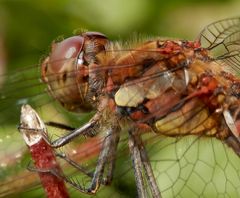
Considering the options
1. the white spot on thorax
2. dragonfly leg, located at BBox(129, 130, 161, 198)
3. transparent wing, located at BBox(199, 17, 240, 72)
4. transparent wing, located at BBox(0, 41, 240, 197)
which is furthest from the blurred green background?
Result: dragonfly leg, located at BBox(129, 130, 161, 198)

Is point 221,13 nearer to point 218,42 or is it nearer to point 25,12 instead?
point 25,12

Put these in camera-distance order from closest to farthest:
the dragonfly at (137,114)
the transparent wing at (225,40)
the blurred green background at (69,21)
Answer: the dragonfly at (137,114)
the transparent wing at (225,40)
the blurred green background at (69,21)

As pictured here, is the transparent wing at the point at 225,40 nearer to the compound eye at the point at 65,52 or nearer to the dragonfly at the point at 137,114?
the dragonfly at the point at 137,114

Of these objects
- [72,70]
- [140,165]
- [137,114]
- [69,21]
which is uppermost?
[69,21]

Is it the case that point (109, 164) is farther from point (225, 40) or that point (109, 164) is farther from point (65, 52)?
point (225, 40)

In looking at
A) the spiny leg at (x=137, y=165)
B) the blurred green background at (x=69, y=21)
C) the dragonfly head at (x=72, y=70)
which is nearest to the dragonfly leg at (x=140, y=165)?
the spiny leg at (x=137, y=165)

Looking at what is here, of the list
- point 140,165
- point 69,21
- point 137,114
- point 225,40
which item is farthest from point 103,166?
point 69,21

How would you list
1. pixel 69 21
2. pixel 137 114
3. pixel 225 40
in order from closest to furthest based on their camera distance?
pixel 137 114
pixel 225 40
pixel 69 21
